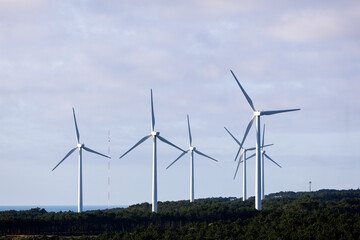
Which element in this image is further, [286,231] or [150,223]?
[150,223]

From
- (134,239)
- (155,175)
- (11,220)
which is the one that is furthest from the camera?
(11,220)

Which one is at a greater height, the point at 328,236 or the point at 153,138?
the point at 153,138

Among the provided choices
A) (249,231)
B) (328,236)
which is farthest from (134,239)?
(328,236)

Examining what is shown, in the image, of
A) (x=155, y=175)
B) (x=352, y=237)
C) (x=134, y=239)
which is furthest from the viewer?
(x=155, y=175)

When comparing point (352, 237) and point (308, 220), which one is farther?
point (308, 220)

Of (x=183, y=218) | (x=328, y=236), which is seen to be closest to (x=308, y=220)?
(x=328, y=236)

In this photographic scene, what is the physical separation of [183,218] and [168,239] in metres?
58.8

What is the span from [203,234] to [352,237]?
3337 cm

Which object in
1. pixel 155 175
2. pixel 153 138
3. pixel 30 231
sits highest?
pixel 153 138

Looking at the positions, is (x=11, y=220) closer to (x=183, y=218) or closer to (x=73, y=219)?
(x=73, y=219)

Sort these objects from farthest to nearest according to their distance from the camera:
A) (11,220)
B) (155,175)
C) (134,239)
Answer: (11,220) < (155,175) < (134,239)

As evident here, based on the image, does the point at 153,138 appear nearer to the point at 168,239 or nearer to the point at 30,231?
the point at 168,239

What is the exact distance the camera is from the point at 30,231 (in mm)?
169500

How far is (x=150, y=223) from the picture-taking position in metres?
179
